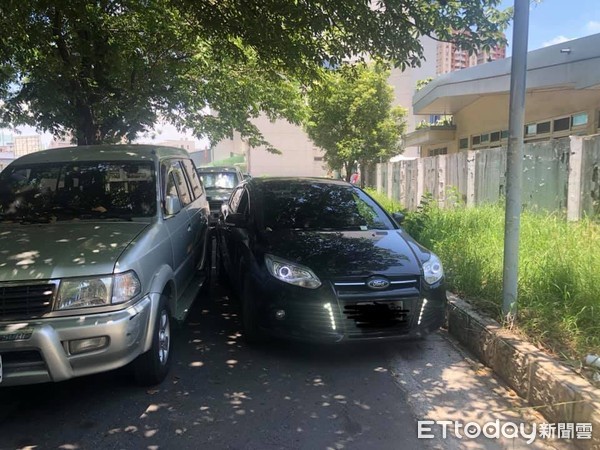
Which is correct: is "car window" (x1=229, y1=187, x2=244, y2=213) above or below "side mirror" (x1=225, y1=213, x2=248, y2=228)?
above

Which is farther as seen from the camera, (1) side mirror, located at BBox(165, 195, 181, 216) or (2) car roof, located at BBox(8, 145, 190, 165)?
(2) car roof, located at BBox(8, 145, 190, 165)

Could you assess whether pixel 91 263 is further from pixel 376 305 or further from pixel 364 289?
pixel 376 305

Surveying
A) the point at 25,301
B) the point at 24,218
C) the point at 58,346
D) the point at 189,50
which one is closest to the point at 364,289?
the point at 58,346

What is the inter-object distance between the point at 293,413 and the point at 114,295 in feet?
4.84

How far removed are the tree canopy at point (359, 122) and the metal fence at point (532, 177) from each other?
7.78 metres

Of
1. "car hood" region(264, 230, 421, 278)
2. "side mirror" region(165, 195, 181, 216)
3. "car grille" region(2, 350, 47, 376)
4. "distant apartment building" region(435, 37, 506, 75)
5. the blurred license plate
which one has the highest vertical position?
"distant apartment building" region(435, 37, 506, 75)

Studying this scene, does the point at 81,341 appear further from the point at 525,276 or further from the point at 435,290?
the point at 525,276

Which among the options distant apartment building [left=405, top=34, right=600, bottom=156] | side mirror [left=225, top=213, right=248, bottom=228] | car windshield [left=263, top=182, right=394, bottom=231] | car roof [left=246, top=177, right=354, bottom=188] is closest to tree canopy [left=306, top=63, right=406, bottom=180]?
distant apartment building [left=405, top=34, right=600, bottom=156]

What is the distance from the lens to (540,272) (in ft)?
16.5

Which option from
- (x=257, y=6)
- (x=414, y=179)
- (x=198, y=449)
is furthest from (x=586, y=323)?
(x=414, y=179)

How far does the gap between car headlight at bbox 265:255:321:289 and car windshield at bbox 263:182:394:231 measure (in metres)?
0.70

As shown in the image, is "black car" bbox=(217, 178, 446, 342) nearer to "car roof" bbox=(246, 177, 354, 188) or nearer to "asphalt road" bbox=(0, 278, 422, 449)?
"asphalt road" bbox=(0, 278, 422, 449)

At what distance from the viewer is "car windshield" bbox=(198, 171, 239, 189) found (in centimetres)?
1318

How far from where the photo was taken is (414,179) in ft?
50.9
